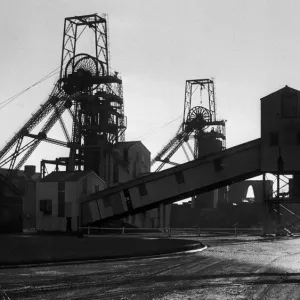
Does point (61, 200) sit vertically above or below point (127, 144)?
→ below

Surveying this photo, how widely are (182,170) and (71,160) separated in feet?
106

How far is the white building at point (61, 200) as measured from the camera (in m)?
61.2

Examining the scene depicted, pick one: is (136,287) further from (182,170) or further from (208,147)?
(208,147)

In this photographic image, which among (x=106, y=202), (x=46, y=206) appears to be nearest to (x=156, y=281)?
(x=106, y=202)

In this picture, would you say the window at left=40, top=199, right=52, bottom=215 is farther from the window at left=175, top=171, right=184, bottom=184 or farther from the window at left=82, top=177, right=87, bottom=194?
the window at left=175, top=171, right=184, bottom=184

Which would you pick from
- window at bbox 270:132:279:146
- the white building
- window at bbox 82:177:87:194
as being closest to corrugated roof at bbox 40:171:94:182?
the white building

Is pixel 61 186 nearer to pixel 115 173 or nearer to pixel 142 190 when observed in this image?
pixel 142 190

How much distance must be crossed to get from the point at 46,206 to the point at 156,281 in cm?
4936

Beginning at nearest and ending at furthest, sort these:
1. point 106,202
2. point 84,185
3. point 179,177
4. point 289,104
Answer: point 289,104 < point 179,177 < point 106,202 < point 84,185

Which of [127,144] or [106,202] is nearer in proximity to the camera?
[106,202]

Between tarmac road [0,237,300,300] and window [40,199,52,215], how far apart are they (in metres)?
42.3

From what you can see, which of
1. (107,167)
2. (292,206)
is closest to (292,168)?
(107,167)

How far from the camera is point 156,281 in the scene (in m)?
15.0

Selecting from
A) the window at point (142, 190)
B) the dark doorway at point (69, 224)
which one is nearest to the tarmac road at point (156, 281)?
the window at point (142, 190)
